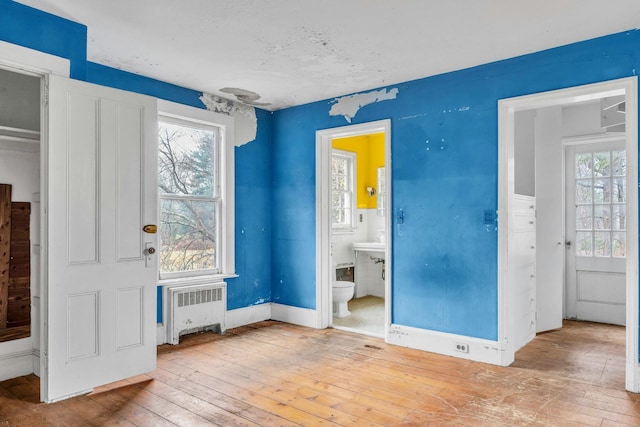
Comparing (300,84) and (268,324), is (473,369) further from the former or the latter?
(300,84)

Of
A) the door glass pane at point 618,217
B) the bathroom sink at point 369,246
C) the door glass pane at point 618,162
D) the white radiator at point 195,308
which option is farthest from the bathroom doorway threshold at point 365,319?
the door glass pane at point 618,162

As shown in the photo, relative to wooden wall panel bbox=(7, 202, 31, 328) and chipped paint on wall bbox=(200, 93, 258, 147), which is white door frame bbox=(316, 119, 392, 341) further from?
wooden wall panel bbox=(7, 202, 31, 328)

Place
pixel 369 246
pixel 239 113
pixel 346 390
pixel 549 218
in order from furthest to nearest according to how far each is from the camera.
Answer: pixel 369 246, pixel 239 113, pixel 549 218, pixel 346 390

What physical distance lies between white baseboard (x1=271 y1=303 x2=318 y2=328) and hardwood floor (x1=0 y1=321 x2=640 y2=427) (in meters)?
0.67

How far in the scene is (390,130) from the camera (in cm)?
436

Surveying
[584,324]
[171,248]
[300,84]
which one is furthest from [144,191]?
[584,324]

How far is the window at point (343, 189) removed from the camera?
6609 millimetres

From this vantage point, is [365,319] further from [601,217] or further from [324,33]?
[324,33]

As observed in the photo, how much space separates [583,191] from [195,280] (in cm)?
485

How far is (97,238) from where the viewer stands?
9.91ft

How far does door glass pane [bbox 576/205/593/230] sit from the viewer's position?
532 centimetres

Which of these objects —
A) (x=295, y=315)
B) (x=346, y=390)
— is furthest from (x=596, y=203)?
(x=346, y=390)

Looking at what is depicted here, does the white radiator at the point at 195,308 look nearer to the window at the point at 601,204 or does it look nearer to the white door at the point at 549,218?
the white door at the point at 549,218

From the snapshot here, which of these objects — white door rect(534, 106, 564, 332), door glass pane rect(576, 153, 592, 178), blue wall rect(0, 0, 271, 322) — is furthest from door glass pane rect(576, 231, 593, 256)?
blue wall rect(0, 0, 271, 322)
